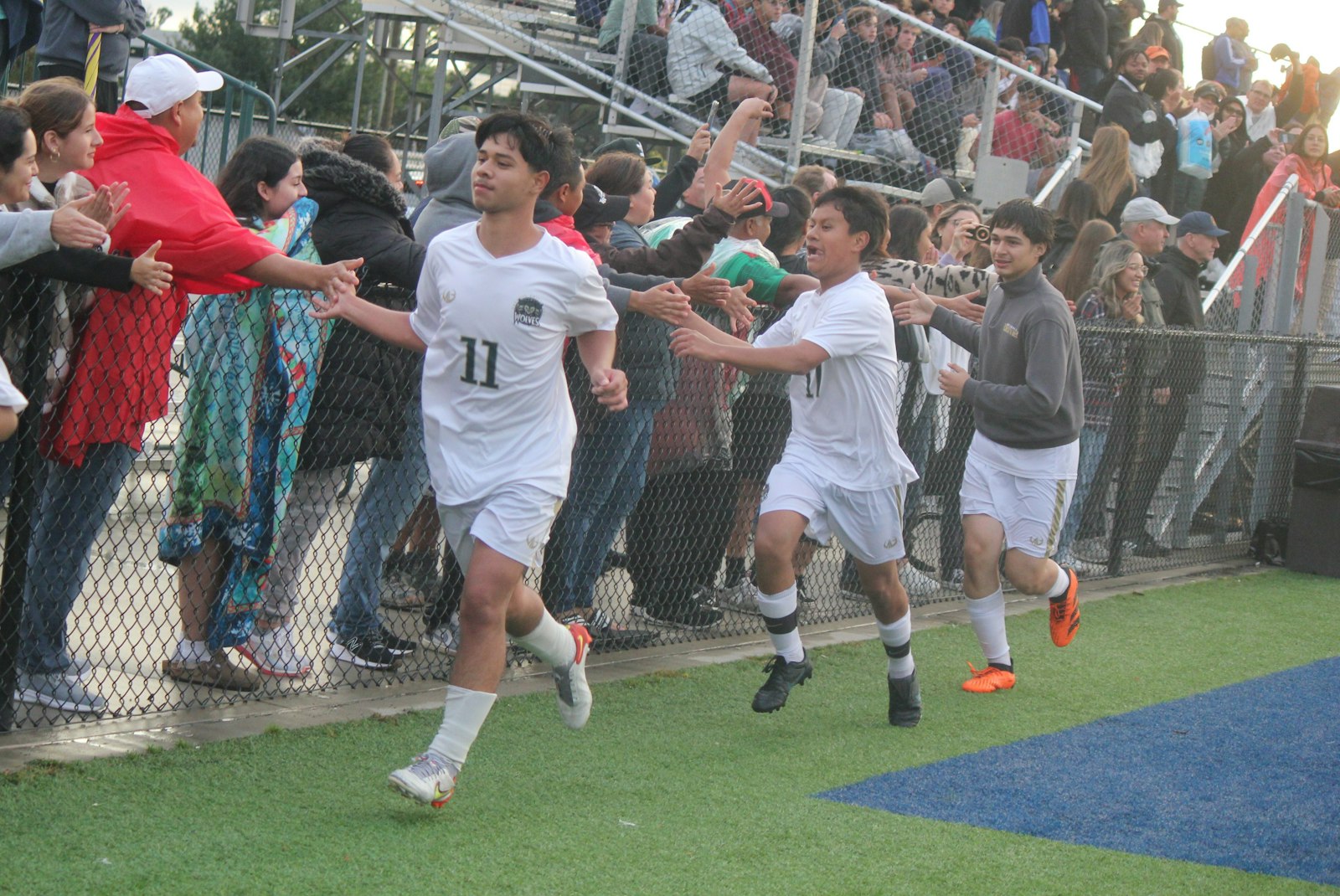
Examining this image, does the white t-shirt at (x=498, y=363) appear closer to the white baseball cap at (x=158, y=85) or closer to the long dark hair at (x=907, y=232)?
the white baseball cap at (x=158, y=85)

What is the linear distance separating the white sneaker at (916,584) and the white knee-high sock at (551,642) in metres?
4.03

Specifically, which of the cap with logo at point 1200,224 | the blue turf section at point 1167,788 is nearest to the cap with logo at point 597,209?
the blue turf section at point 1167,788

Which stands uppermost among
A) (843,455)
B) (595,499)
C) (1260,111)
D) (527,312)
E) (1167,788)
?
(1260,111)

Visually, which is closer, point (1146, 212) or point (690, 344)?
point (690, 344)

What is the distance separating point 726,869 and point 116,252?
267cm

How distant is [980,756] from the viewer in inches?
217

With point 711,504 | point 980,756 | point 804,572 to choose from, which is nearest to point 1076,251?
point 804,572

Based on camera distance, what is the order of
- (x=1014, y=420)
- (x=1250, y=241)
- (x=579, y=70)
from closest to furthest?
(x=1014, y=420)
(x=1250, y=241)
(x=579, y=70)

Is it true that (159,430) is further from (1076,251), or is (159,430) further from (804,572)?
(1076,251)

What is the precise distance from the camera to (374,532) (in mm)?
5914

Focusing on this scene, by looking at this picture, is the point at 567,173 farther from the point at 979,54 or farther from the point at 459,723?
the point at 979,54

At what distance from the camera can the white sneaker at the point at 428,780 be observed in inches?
164

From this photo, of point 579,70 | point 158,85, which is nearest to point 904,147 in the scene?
point 579,70

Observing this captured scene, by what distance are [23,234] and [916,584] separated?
218 inches
